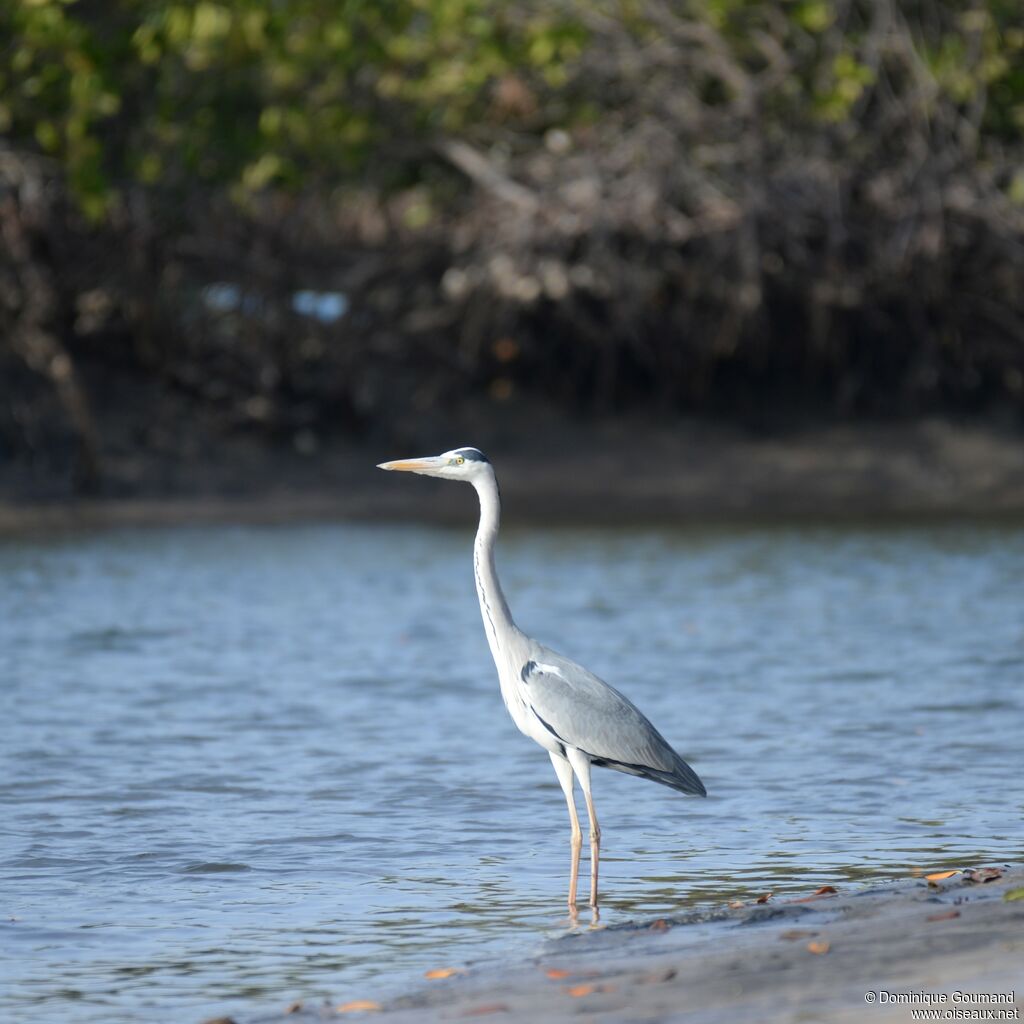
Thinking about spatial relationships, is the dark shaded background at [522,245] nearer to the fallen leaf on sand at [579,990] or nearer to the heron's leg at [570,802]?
the heron's leg at [570,802]

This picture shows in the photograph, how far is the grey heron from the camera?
238 inches

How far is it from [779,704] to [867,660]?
1.36 metres

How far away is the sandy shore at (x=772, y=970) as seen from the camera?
4309 millimetres

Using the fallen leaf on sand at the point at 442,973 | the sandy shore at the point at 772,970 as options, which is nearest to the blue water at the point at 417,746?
the fallen leaf on sand at the point at 442,973

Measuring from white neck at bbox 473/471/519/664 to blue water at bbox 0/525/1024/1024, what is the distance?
0.80 meters

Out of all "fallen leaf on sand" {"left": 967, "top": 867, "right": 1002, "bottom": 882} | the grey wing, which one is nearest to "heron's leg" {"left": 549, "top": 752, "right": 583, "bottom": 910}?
the grey wing

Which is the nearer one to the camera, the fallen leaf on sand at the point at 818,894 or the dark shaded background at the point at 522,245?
the fallen leaf on sand at the point at 818,894

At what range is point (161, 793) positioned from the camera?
763 cm

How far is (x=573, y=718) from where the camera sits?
6.03 meters

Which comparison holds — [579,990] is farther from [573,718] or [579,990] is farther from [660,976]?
[573,718]

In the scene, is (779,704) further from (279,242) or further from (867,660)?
(279,242)

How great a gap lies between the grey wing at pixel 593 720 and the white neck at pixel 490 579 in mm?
130

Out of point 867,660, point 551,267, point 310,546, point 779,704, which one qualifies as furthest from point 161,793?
point 551,267

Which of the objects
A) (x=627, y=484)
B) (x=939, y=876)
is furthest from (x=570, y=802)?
(x=627, y=484)
